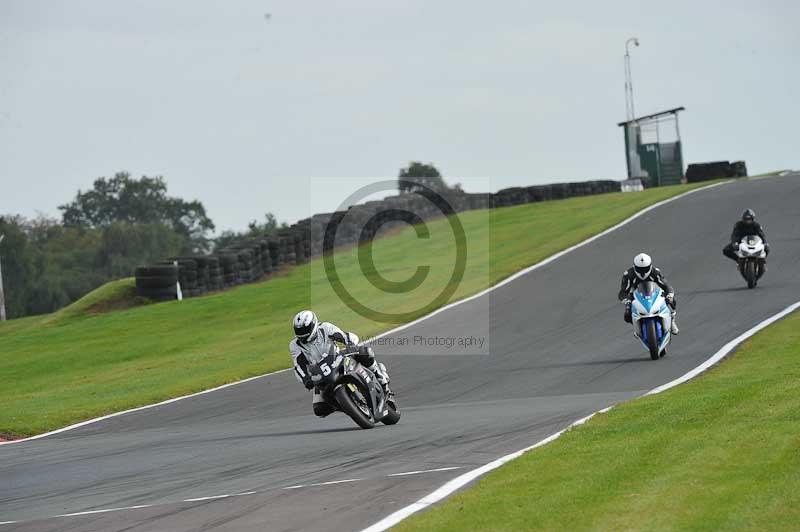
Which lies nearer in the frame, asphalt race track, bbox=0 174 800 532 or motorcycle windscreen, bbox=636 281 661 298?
asphalt race track, bbox=0 174 800 532

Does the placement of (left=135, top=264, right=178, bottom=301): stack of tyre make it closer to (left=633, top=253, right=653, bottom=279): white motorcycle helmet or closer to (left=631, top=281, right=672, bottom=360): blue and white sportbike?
(left=633, top=253, right=653, bottom=279): white motorcycle helmet

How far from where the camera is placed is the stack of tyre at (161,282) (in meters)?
36.6

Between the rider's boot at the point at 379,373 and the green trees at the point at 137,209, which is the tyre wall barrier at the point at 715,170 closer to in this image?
the rider's boot at the point at 379,373

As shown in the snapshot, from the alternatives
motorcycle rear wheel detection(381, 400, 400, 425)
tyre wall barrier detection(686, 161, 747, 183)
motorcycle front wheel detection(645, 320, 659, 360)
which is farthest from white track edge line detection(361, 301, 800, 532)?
tyre wall barrier detection(686, 161, 747, 183)

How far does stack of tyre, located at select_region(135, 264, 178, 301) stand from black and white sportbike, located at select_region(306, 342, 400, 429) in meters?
23.0

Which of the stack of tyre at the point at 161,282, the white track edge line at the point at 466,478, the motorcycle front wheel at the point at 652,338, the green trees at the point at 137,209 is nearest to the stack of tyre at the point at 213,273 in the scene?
the stack of tyre at the point at 161,282

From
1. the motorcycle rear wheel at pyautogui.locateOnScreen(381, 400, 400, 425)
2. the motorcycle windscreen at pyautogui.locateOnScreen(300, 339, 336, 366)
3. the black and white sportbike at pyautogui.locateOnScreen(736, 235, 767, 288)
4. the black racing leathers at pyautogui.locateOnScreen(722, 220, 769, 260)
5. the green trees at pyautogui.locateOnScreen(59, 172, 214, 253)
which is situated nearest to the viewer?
the motorcycle windscreen at pyautogui.locateOnScreen(300, 339, 336, 366)

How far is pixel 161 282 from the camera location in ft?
120

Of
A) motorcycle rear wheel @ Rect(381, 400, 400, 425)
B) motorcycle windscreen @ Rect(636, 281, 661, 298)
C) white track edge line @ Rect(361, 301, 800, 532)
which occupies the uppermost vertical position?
motorcycle windscreen @ Rect(636, 281, 661, 298)

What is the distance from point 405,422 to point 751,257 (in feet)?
42.2

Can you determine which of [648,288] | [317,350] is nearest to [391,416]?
[317,350]

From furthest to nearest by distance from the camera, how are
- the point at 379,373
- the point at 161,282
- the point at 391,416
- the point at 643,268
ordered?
the point at 161,282 < the point at 643,268 < the point at 391,416 < the point at 379,373

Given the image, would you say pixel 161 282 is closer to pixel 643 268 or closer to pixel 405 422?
pixel 643 268

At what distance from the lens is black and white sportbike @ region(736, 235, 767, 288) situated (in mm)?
25250
